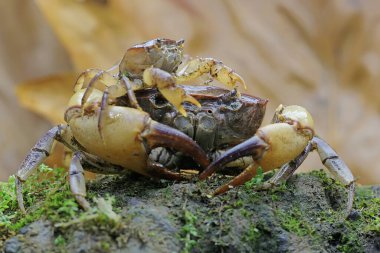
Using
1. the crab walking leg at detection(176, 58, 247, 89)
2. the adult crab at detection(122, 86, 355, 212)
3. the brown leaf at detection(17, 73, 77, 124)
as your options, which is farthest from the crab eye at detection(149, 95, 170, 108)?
the brown leaf at detection(17, 73, 77, 124)

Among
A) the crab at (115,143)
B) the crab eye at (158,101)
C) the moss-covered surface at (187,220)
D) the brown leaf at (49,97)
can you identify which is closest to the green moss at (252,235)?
the moss-covered surface at (187,220)

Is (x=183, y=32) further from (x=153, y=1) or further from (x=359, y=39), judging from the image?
(x=359, y=39)

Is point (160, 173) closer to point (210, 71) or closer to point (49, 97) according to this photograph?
point (210, 71)

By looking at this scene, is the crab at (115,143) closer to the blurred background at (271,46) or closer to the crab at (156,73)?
the crab at (156,73)

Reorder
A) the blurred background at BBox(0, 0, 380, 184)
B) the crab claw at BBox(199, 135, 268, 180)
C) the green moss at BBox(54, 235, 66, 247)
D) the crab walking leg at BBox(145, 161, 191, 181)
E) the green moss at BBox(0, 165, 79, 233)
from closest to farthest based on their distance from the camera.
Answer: the green moss at BBox(54, 235, 66, 247)
the green moss at BBox(0, 165, 79, 233)
the crab claw at BBox(199, 135, 268, 180)
the crab walking leg at BBox(145, 161, 191, 181)
the blurred background at BBox(0, 0, 380, 184)

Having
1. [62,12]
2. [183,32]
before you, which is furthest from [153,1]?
[62,12]

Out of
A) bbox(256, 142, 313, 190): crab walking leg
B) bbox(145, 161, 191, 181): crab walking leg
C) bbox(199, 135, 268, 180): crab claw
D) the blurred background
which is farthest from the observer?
the blurred background

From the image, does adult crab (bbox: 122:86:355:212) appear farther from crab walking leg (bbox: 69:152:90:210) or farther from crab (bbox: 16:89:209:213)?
crab walking leg (bbox: 69:152:90:210)
